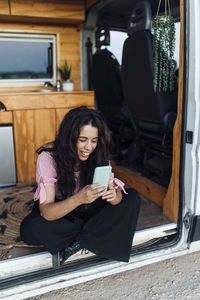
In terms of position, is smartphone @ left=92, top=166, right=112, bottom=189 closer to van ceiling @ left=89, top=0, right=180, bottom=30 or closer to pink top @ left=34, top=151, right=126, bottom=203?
pink top @ left=34, top=151, right=126, bottom=203

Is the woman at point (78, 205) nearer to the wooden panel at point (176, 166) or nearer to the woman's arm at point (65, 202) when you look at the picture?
the woman's arm at point (65, 202)

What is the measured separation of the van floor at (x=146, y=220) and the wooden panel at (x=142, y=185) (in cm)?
6

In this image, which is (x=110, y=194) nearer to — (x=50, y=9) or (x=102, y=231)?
(x=102, y=231)

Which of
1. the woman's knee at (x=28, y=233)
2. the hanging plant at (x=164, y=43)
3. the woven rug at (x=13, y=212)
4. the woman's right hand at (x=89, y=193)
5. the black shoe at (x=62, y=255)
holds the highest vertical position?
the hanging plant at (x=164, y=43)

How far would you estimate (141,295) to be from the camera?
5.30 ft

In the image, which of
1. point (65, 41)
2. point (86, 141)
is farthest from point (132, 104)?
point (65, 41)

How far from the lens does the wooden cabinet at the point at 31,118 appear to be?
2.90 meters

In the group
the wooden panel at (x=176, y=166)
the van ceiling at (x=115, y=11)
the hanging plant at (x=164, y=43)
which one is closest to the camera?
the wooden panel at (x=176, y=166)

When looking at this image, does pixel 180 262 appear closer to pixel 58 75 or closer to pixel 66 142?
pixel 66 142

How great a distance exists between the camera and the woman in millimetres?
1504

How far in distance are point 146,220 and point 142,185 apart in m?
0.59

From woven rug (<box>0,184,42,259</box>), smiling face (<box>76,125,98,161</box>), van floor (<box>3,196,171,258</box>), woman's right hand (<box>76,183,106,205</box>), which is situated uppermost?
smiling face (<box>76,125,98,161</box>)

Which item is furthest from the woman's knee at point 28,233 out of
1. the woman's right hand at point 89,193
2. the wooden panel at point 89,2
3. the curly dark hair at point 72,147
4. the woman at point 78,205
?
the wooden panel at point 89,2

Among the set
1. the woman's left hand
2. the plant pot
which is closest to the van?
the plant pot
